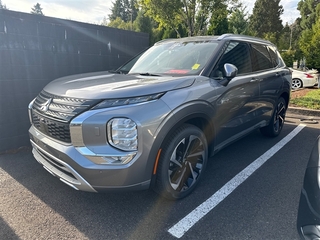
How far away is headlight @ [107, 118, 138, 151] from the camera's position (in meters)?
2.09

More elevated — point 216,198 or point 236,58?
A: point 236,58

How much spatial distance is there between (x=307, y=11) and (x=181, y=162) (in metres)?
41.1

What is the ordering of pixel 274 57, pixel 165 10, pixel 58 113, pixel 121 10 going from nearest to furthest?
pixel 58 113 < pixel 274 57 < pixel 165 10 < pixel 121 10

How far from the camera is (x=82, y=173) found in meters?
2.13

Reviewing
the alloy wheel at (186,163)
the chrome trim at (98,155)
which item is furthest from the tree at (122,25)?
the chrome trim at (98,155)

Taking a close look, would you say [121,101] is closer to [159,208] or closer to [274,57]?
[159,208]

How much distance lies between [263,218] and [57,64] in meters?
4.11

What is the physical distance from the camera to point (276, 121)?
471cm

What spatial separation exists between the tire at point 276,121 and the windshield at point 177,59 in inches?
85.1

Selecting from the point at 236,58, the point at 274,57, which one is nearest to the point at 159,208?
the point at 236,58

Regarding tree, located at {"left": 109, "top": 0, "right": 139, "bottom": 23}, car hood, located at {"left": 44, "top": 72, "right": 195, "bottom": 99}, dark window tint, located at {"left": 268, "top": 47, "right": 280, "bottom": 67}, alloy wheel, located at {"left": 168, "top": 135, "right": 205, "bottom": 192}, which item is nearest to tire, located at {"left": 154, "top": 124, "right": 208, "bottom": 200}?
alloy wheel, located at {"left": 168, "top": 135, "right": 205, "bottom": 192}

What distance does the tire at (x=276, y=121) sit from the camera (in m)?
4.58

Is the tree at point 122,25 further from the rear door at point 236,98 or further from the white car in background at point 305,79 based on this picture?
the rear door at point 236,98

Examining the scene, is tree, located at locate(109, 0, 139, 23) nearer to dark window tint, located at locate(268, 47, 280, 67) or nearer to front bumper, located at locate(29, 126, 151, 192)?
dark window tint, located at locate(268, 47, 280, 67)
